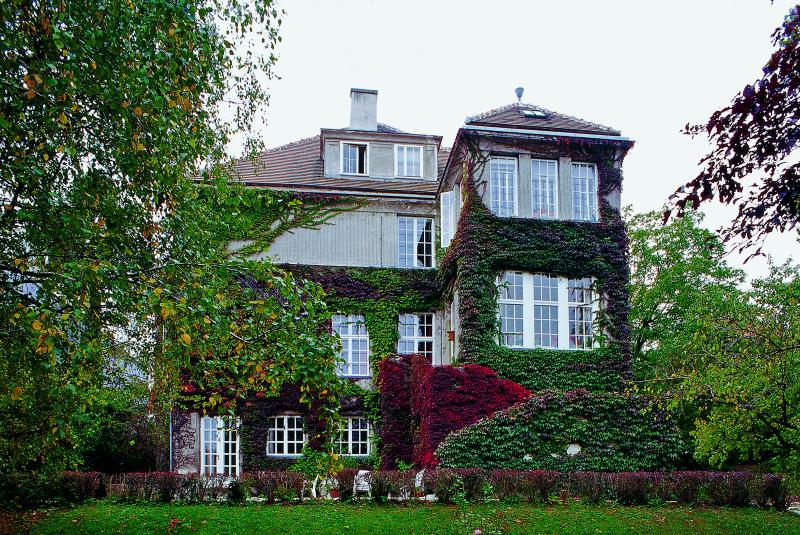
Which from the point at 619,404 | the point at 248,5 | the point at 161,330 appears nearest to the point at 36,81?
the point at 161,330

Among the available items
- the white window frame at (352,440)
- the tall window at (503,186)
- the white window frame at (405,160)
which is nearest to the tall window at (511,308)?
the tall window at (503,186)

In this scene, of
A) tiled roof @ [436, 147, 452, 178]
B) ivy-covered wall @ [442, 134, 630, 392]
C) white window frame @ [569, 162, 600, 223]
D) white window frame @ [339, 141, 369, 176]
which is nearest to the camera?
ivy-covered wall @ [442, 134, 630, 392]

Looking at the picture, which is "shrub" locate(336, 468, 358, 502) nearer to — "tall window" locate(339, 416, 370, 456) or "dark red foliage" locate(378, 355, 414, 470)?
Answer: "dark red foliage" locate(378, 355, 414, 470)

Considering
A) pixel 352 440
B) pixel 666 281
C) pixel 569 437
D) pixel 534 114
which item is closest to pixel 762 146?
pixel 569 437

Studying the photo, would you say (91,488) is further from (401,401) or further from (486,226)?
(486,226)

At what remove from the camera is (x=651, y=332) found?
3562 cm

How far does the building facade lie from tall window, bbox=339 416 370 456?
0.06 m

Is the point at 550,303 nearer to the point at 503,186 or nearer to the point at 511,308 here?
the point at 511,308

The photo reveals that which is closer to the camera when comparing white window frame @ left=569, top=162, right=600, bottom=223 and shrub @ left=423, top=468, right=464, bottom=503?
shrub @ left=423, top=468, right=464, bottom=503

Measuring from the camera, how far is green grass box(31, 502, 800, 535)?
14.7 m

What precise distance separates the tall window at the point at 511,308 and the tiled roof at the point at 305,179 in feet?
22.1

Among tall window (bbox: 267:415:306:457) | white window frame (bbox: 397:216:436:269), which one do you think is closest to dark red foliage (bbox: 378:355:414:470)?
tall window (bbox: 267:415:306:457)

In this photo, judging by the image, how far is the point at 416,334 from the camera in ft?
89.7

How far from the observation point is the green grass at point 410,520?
48.3ft
